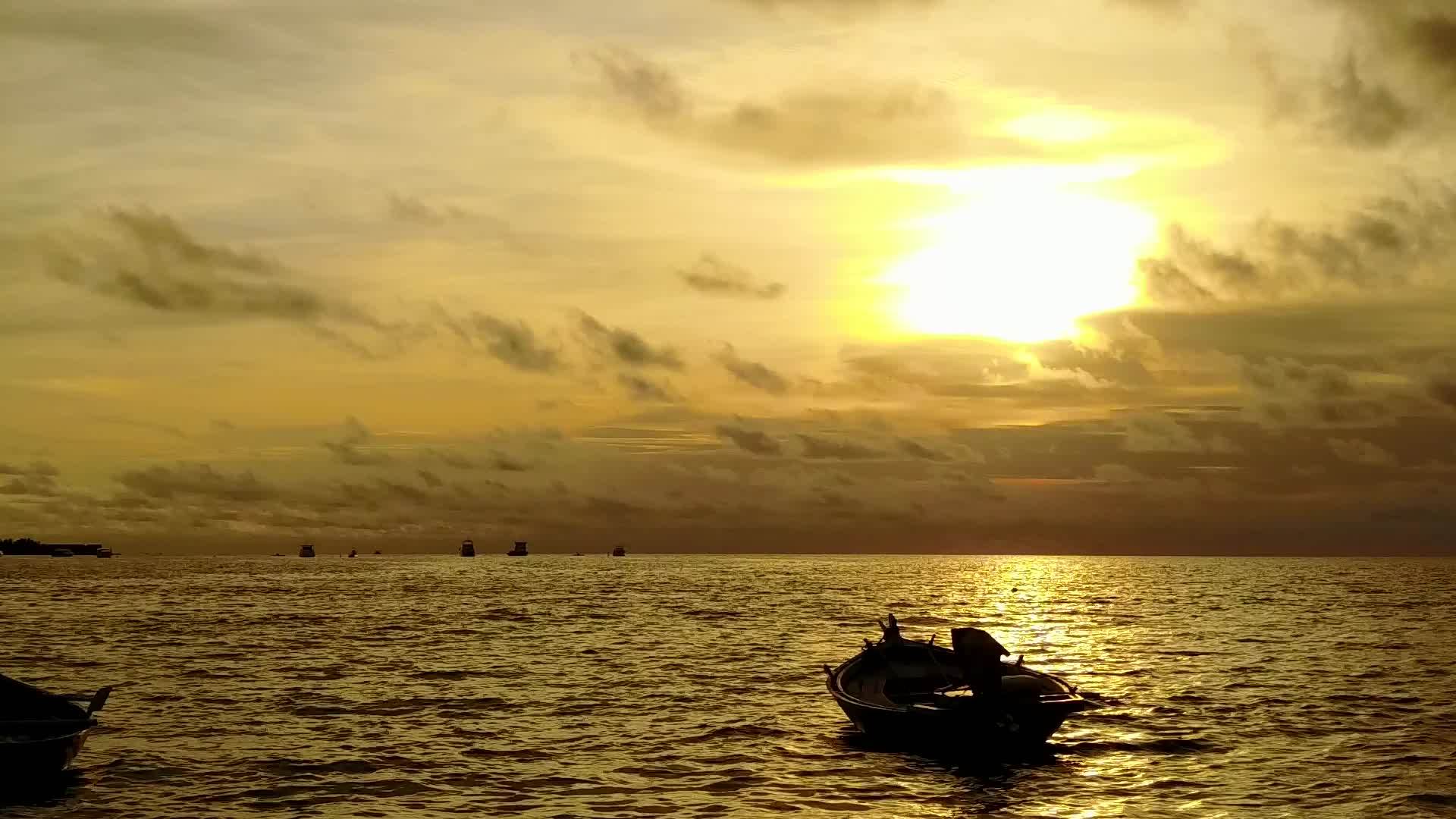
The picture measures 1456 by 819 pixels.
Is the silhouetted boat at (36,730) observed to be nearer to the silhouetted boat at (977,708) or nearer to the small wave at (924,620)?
the silhouetted boat at (977,708)

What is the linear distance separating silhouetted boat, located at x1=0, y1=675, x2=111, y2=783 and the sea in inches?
31.0

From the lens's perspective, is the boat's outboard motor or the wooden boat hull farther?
the boat's outboard motor

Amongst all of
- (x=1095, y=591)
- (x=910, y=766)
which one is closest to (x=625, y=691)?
(x=910, y=766)

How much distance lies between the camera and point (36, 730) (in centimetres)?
3419

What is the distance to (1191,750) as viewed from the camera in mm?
41500

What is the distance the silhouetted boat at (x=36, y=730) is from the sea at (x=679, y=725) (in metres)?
0.79

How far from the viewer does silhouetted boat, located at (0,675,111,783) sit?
33062 mm

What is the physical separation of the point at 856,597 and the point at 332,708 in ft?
386

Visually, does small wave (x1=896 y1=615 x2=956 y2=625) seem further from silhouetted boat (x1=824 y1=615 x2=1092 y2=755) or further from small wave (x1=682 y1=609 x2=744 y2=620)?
silhouetted boat (x1=824 y1=615 x2=1092 y2=755)

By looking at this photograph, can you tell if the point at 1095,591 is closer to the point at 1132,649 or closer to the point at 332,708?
the point at 1132,649

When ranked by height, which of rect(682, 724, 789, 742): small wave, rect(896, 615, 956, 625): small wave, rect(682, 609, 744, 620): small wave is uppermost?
rect(682, 724, 789, 742): small wave

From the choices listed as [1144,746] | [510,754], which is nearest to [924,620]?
[1144,746]

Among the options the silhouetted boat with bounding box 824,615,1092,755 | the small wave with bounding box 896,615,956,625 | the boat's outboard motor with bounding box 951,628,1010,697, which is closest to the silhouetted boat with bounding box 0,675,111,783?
the silhouetted boat with bounding box 824,615,1092,755

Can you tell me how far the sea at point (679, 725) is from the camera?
33875mm
